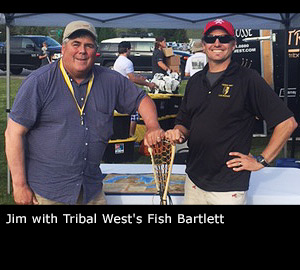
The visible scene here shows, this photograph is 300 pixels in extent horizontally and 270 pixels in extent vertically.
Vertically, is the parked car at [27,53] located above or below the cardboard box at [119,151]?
above

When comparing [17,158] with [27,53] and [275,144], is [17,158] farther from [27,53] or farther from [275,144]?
[27,53]

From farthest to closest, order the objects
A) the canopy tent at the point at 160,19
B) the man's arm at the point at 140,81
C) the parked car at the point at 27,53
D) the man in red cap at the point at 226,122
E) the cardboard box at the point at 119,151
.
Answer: the parked car at the point at 27,53, the man's arm at the point at 140,81, the cardboard box at the point at 119,151, the canopy tent at the point at 160,19, the man in red cap at the point at 226,122

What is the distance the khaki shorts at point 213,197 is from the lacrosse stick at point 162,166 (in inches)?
6.0

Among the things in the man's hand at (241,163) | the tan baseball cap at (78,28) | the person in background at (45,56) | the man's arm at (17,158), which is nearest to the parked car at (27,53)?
the person in background at (45,56)

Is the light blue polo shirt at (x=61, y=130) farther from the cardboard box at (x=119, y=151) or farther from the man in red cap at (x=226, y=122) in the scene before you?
the cardboard box at (x=119, y=151)

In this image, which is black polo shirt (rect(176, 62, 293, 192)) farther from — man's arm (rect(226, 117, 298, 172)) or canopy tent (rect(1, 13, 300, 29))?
canopy tent (rect(1, 13, 300, 29))

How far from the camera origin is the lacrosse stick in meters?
3.20

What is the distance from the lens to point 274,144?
2.98 m

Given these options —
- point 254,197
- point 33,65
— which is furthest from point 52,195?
point 33,65

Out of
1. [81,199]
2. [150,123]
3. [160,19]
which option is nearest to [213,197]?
[150,123]

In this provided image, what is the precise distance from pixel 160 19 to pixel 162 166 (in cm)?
399

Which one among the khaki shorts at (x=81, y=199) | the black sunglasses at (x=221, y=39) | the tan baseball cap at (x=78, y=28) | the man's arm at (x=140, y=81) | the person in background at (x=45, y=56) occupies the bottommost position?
the khaki shorts at (x=81, y=199)

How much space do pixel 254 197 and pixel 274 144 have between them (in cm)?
88

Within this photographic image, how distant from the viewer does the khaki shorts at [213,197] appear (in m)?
3.05
